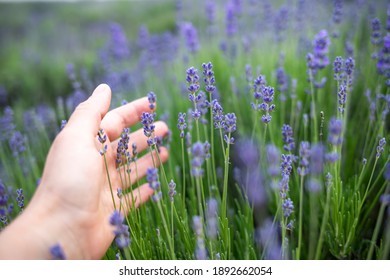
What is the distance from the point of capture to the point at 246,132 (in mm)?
1732

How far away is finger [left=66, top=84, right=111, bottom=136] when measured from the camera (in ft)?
3.85

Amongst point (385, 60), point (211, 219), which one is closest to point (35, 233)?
point (211, 219)

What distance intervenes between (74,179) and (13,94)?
2.76m

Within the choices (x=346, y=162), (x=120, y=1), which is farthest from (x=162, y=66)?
(x=120, y=1)

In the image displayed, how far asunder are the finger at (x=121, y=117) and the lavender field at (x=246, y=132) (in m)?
0.07

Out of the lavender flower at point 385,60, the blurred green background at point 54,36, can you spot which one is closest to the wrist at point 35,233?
the lavender flower at point 385,60

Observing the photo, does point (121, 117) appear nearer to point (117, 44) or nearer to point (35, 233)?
point (35, 233)

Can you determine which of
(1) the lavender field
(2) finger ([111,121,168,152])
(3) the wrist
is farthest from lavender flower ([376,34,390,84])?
(3) the wrist

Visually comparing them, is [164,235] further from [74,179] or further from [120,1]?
[120,1]

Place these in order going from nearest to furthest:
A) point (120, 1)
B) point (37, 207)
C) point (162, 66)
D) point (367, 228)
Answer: point (37, 207)
point (367, 228)
point (162, 66)
point (120, 1)

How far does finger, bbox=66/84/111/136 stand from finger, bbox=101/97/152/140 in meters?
0.11

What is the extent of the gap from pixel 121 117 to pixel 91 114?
0.24 meters

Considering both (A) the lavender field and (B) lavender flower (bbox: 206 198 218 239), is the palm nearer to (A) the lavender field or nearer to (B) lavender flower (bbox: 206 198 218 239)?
(A) the lavender field

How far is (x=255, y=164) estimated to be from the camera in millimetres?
1441
